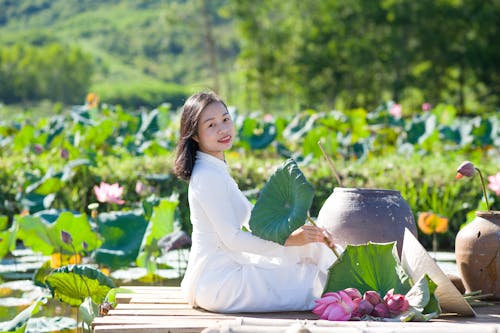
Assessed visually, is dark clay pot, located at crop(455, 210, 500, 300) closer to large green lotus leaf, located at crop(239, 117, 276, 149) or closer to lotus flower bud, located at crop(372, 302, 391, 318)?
lotus flower bud, located at crop(372, 302, 391, 318)

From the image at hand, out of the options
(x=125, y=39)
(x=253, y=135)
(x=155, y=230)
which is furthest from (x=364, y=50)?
(x=125, y=39)

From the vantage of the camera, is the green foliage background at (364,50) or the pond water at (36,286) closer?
the pond water at (36,286)

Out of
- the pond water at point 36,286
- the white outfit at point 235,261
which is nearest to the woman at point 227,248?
the white outfit at point 235,261

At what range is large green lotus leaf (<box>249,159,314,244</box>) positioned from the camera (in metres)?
2.98

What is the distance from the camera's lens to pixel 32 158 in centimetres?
828

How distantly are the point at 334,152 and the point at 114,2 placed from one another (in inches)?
3618

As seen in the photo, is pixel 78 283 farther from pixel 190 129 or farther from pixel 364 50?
pixel 364 50

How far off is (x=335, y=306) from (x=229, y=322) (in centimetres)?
44

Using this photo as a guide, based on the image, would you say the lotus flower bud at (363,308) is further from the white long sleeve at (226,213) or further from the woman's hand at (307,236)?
the white long sleeve at (226,213)

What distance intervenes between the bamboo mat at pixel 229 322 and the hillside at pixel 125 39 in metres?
57.4

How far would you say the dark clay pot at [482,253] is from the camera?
11.5 feet

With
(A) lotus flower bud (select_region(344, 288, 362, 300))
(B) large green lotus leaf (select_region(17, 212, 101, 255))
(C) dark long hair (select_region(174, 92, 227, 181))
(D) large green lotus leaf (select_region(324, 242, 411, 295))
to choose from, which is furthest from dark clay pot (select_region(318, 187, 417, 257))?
(B) large green lotus leaf (select_region(17, 212, 101, 255))

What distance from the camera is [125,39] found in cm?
7856

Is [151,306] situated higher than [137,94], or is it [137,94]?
[137,94]
